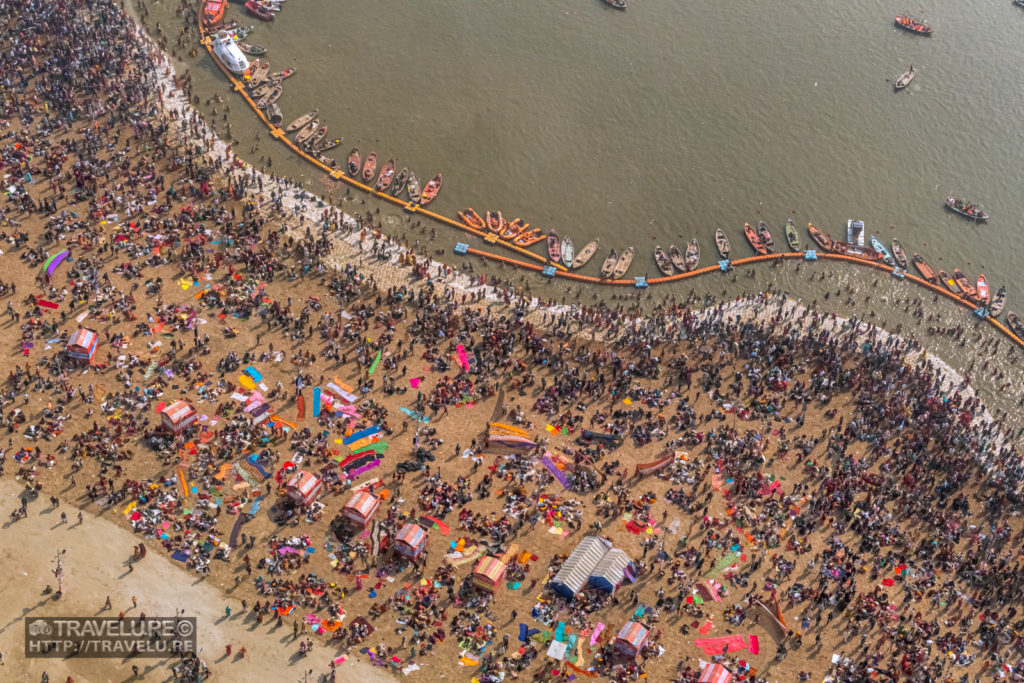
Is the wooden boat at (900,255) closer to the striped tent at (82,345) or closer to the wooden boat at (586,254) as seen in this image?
the wooden boat at (586,254)

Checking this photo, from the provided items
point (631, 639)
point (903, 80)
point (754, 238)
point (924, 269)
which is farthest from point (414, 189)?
point (903, 80)

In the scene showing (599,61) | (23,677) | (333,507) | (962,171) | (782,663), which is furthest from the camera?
(599,61)

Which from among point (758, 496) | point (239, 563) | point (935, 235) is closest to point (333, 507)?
point (239, 563)

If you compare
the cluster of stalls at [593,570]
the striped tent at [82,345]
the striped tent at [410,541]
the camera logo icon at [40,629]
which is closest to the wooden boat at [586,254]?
the cluster of stalls at [593,570]

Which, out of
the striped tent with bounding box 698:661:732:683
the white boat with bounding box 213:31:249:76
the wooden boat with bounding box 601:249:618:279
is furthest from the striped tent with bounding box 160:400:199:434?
the white boat with bounding box 213:31:249:76

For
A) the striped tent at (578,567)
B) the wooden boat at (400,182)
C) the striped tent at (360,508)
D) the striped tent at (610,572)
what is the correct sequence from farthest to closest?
the wooden boat at (400,182) < the striped tent at (360,508) < the striped tent at (610,572) < the striped tent at (578,567)

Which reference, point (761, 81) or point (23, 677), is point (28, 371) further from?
point (761, 81)
